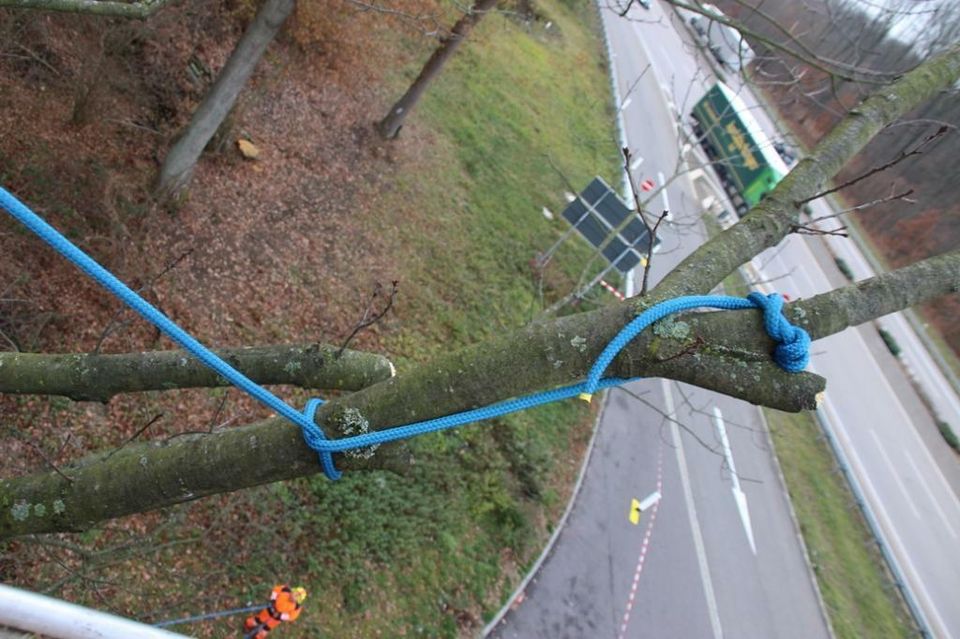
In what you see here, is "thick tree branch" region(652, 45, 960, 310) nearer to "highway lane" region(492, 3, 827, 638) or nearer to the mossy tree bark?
the mossy tree bark

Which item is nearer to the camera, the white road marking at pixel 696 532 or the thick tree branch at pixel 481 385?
the thick tree branch at pixel 481 385

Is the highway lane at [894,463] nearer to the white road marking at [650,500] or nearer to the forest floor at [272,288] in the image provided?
the white road marking at [650,500]

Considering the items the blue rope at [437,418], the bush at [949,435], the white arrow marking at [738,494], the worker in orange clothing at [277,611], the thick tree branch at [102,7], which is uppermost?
the thick tree branch at [102,7]

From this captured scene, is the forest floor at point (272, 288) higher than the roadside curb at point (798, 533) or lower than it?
higher

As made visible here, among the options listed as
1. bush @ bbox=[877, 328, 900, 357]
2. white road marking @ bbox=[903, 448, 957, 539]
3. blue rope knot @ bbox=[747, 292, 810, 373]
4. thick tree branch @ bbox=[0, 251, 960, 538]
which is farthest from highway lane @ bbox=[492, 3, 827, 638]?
bush @ bbox=[877, 328, 900, 357]

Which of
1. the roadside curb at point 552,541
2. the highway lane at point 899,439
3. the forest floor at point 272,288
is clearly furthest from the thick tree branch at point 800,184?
the highway lane at point 899,439

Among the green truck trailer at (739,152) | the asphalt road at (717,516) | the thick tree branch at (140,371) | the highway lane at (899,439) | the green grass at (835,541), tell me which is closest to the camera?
the thick tree branch at (140,371)

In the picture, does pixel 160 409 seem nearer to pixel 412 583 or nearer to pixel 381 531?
pixel 381 531

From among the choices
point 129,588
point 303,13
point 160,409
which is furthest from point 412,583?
point 303,13
